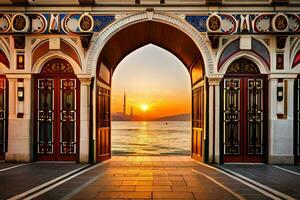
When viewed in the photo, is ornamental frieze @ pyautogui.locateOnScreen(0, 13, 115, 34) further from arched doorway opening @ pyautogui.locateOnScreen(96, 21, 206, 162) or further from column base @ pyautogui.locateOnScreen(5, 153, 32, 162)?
column base @ pyautogui.locateOnScreen(5, 153, 32, 162)

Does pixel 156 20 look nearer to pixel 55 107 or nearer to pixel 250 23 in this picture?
pixel 250 23

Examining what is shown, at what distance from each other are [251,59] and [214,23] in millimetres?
1781

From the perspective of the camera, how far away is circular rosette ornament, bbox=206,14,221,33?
11.8 meters

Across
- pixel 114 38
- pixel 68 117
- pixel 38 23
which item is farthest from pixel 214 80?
pixel 38 23

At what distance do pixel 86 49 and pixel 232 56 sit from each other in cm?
487

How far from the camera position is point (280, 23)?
11719 mm

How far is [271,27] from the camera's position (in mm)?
11898

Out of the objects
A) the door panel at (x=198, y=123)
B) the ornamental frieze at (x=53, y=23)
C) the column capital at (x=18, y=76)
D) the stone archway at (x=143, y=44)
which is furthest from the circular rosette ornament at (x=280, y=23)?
the column capital at (x=18, y=76)

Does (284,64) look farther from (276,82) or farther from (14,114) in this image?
(14,114)

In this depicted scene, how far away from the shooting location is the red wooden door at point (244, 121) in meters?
12.4

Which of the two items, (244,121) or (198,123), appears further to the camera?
(198,123)

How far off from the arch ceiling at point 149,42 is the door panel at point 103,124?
47.0 inches

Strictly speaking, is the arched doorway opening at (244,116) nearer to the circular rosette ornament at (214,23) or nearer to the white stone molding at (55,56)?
the circular rosette ornament at (214,23)

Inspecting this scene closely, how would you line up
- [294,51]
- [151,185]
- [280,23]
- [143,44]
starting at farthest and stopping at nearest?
[143,44]
[294,51]
[280,23]
[151,185]
